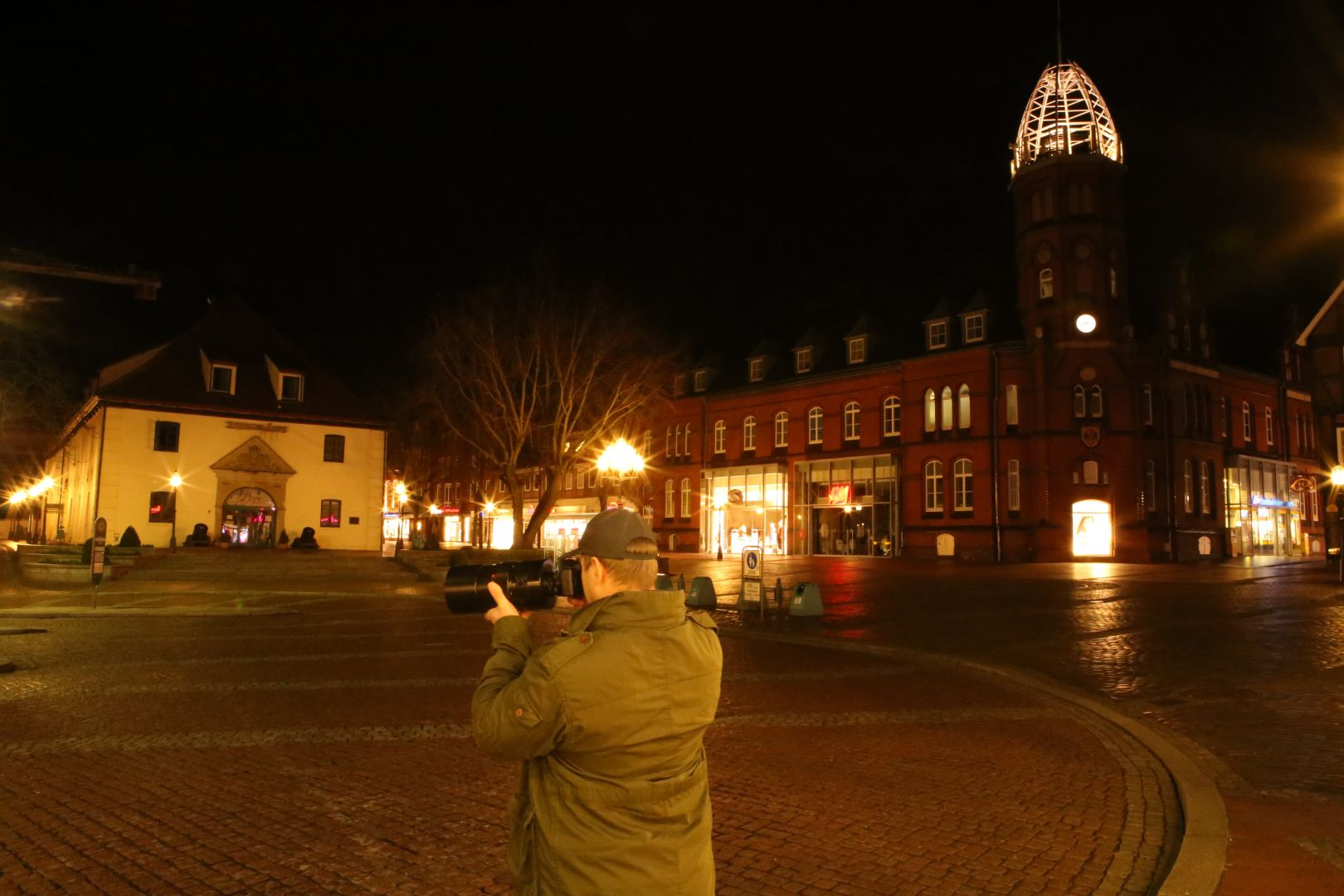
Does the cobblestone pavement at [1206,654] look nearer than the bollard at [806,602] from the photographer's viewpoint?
Yes

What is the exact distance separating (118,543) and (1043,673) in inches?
1435

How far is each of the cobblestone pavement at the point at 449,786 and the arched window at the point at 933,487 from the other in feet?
121

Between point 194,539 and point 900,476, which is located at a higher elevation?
point 900,476

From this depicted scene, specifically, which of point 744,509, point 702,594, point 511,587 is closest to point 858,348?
point 744,509

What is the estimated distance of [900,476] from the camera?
49.0 m

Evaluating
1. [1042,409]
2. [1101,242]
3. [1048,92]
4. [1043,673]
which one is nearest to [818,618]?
[1043,673]

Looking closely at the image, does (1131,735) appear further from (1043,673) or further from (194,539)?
(194,539)

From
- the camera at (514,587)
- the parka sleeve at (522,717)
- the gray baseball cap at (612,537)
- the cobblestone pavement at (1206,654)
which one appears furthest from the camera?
the cobblestone pavement at (1206,654)

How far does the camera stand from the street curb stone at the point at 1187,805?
→ 4.84m

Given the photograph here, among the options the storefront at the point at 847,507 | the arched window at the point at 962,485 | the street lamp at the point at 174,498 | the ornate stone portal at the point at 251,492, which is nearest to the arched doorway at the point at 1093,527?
the arched window at the point at 962,485

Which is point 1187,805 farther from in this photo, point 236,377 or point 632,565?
point 236,377

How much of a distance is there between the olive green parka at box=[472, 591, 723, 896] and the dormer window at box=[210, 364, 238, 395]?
44.0 m

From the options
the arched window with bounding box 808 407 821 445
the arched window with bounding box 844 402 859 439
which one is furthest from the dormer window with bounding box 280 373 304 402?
the arched window with bounding box 844 402 859 439

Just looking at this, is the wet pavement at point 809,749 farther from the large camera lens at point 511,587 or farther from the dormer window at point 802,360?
the dormer window at point 802,360
